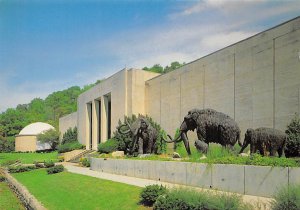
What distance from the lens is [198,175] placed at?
1282 cm

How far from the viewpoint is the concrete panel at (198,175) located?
12.3 metres

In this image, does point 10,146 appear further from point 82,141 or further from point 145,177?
point 145,177

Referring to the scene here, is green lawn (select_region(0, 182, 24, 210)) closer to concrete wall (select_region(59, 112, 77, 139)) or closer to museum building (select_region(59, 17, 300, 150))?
museum building (select_region(59, 17, 300, 150))

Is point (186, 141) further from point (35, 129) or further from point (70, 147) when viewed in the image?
point (35, 129)

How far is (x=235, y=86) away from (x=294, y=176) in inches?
566

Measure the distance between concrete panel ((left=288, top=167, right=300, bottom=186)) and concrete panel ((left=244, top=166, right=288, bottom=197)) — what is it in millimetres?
138

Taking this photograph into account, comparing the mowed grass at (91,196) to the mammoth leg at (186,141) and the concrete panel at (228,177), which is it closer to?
the concrete panel at (228,177)

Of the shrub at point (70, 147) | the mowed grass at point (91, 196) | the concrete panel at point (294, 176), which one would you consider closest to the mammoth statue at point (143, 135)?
the mowed grass at point (91, 196)

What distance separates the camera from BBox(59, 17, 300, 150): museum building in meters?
19.1

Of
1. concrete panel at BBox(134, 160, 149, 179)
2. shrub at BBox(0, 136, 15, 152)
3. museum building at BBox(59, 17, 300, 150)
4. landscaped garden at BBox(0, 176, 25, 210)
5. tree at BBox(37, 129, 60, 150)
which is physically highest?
museum building at BBox(59, 17, 300, 150)

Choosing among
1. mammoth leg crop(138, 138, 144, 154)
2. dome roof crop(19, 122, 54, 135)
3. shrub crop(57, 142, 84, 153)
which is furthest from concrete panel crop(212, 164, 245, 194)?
dome roof crop(19, 122, 54, 135)

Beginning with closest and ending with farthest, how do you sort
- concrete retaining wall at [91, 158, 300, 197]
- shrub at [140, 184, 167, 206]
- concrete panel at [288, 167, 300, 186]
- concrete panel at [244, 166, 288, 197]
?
1. concrete panel at [288, 167, 300, 186]
2. concrete panel at [244, 166, 288, 197]
3. concrete retaining wall at [91, 158, 300, 197]
4. shrub at [140, 184, 167, 206]

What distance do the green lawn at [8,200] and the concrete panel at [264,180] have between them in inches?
414

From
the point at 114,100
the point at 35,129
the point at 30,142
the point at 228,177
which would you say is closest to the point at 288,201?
the point at 228,177
